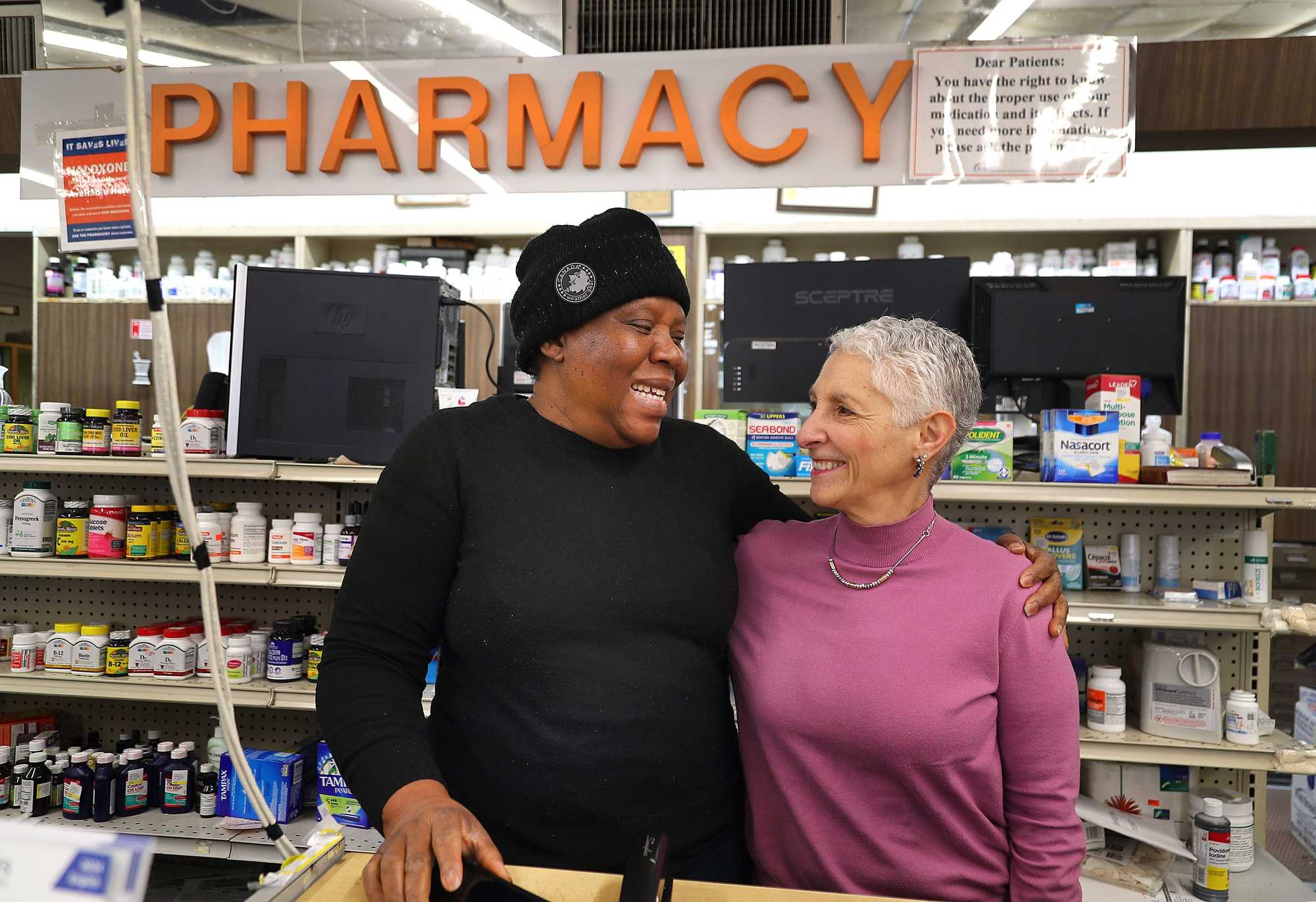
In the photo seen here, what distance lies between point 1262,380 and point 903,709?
4427 millimetres

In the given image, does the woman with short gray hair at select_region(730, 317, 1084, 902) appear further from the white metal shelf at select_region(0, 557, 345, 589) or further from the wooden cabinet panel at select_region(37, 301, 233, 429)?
the wooden cabinet panel at select_region(37, 301, 233, 429)

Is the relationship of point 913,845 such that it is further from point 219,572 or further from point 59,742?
point 59,742

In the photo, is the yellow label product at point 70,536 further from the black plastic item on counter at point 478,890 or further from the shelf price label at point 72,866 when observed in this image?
the shelf price label at point 72,866

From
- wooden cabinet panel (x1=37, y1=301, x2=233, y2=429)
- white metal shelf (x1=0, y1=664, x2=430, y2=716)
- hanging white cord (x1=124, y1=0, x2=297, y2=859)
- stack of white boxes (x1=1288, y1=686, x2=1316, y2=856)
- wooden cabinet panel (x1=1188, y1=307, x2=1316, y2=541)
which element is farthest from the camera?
wooden cabinet panel (x1=37, y1=301, x2=233, y2=429)

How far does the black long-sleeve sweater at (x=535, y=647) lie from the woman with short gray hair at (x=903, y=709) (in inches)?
4.3

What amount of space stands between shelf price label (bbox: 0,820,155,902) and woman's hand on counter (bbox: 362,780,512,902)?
388mm

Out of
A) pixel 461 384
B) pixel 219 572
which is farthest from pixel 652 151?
pixel 219 572

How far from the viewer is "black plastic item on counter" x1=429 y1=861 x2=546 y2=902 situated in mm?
816

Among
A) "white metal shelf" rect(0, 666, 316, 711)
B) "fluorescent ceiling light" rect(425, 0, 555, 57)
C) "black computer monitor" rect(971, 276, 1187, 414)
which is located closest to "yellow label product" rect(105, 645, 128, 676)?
"white metal shelf" rect(0, 666, 316, 711)

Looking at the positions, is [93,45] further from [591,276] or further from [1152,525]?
[1152,525]

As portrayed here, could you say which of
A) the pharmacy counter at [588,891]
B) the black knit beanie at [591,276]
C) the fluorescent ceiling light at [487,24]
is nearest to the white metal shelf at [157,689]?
the black knit beanie at [591,276]

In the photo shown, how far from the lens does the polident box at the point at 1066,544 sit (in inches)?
102

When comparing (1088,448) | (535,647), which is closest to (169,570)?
(535,647)

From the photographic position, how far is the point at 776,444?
8.00 ft
